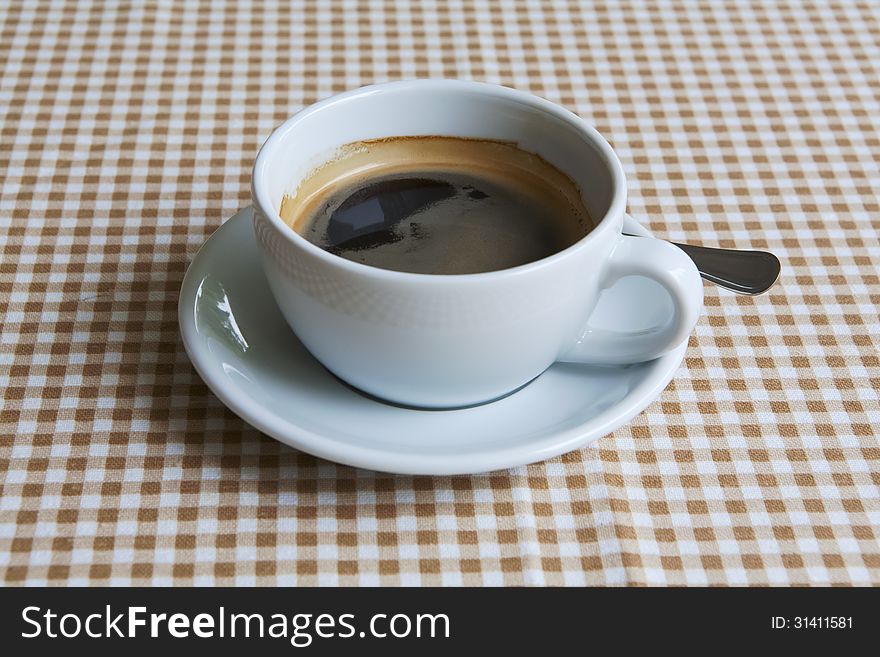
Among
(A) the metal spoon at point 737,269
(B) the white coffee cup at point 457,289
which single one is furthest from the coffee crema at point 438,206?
(A) the metal spoon at point 737,269

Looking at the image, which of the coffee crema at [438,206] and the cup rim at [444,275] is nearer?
the cup rim at [444,275]

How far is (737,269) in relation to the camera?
2.73ft

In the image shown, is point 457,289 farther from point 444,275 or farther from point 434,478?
point 434,478

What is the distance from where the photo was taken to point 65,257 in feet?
2.89

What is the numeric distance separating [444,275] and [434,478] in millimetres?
152

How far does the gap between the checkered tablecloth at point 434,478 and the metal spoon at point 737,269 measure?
4 cm

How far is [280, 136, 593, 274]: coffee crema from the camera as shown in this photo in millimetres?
733

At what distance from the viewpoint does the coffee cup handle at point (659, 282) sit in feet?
2.19

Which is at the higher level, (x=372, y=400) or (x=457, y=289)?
(x=457, y=289)

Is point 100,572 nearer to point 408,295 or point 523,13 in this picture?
point 408,295

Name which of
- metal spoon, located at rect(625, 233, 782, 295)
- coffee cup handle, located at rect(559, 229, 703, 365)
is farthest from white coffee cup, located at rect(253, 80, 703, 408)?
metal spoon, located at rect(625, 233, 782, 295)

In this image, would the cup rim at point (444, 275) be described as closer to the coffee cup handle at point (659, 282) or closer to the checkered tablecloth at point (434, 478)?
the coffee cup handle at point (659, 282)

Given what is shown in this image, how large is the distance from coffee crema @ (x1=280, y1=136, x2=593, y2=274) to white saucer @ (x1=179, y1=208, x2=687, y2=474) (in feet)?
0.24

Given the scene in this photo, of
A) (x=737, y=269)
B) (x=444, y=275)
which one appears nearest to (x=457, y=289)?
(x=444, y=275)
